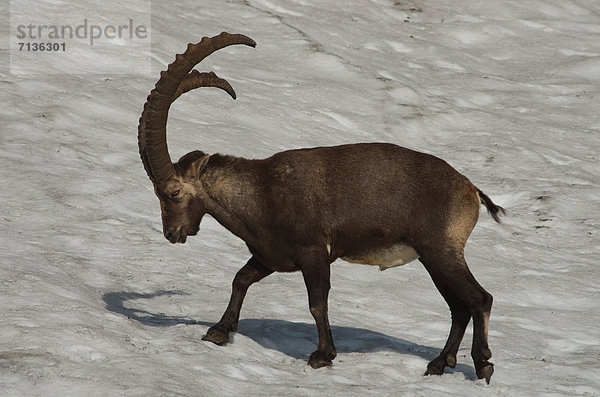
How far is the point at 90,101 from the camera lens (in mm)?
14133

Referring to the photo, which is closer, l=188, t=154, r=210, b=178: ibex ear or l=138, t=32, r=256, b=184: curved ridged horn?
l=138, t=32, r=256, b=184: curved ridged horn

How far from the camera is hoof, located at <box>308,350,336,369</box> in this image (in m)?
7.24

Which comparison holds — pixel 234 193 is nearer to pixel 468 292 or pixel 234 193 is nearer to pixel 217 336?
pixel 217 336

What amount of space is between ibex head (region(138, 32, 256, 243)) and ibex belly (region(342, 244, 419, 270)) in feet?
5.11

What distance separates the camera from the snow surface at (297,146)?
7.05 m

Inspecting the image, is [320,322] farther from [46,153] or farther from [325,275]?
[46,153]

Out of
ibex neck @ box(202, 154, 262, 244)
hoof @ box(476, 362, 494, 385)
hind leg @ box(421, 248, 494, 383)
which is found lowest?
hoof @ box(476, 362, 494, 385)

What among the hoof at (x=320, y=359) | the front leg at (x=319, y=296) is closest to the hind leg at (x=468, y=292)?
A: the front leg at (x=319, y=296)

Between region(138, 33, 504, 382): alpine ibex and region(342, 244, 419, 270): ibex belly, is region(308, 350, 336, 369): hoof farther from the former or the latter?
region(342, 244, 419, 270): ibex belly

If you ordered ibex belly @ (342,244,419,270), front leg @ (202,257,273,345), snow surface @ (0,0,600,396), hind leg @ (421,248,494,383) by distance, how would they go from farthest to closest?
front leg @ (202,257,273,345) → ibex belly @ (342,244,419,270) → hind leg @ (421,248,494,383) → snow surface @ (0,0,600,396)

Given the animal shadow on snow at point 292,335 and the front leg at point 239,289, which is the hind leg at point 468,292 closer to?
the animal shadow on snow at point 292,335

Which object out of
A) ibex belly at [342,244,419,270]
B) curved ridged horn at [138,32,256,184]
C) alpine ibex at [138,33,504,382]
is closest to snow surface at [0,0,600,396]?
alpine ibex at [138,33,504,382]

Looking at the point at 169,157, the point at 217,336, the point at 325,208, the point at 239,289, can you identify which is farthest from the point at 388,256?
the point at 169,157

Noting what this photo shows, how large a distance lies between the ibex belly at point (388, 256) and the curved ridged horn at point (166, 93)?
1.91 metres
